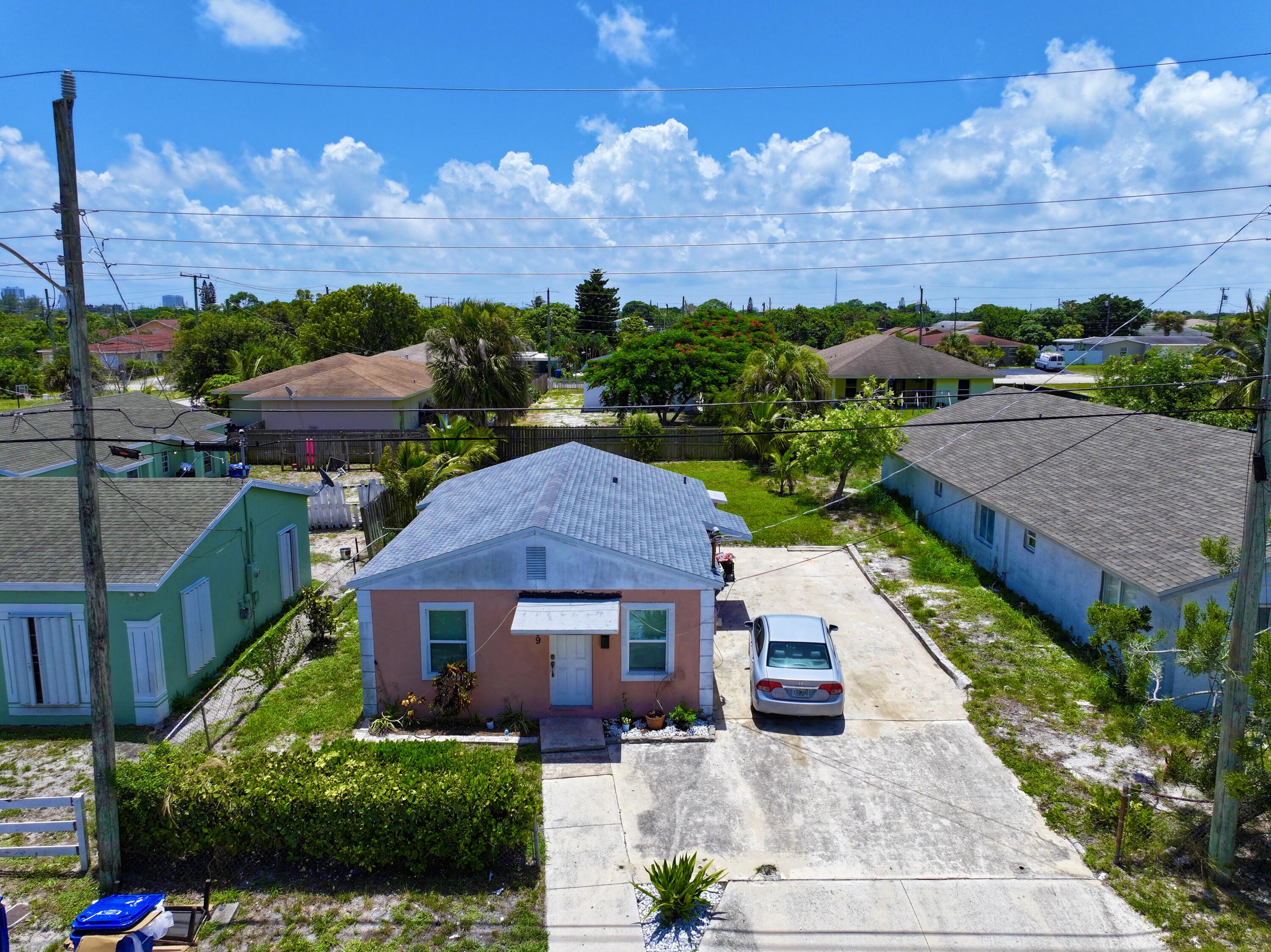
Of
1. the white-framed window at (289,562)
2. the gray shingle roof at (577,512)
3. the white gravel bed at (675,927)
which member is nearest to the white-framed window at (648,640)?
the gray shingle roof at (577,512)

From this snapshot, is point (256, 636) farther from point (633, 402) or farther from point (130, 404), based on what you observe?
point (633, 402)

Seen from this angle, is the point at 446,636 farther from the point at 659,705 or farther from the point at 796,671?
the point at 796,671

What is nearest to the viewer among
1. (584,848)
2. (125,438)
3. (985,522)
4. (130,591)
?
(584,848)

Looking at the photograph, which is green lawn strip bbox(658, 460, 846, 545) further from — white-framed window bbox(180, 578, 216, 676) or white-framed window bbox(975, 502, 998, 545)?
white-framed window bbox(180, 578, 216, 676)

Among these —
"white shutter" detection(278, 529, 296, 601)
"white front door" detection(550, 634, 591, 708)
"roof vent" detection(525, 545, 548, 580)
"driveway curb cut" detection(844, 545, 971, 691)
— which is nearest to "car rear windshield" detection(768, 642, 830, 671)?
"driveway curb cut" detection(844, 545, 971, 691)

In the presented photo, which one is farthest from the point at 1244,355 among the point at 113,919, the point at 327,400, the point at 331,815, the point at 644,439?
the point at 327,400

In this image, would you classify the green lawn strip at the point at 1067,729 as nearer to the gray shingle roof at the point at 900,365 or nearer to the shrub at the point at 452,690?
the shrub at the point at 452,690

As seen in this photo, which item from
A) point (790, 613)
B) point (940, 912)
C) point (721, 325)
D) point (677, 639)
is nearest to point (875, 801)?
point (940, 912)
